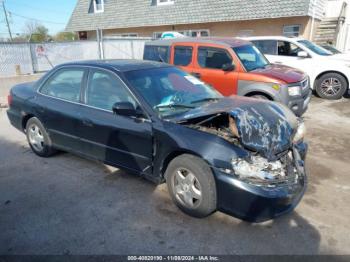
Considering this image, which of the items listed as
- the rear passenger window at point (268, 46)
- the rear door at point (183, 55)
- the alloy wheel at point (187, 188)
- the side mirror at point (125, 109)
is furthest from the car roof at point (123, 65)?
the rear passenger window at point (268, 46)

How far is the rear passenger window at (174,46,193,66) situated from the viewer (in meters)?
7.04

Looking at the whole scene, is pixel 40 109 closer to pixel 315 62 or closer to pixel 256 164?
pixel 256 164

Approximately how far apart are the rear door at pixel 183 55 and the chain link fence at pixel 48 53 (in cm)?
614

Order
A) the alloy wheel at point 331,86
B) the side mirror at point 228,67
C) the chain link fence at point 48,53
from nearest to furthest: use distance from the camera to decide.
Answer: the side mirror at point 228,67 → the alloy wheel at point 331,86 → the chain link fence at point 48,53

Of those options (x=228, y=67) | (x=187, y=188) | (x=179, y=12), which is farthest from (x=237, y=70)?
(x=179, y=12)

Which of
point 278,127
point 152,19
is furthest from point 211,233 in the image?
point 152,19

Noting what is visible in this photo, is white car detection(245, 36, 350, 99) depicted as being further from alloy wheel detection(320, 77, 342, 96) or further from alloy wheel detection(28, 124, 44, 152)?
alloy wheel detection(28, 124, 44, 152)

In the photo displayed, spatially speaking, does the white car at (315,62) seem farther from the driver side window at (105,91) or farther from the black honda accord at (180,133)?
the driver side window at (105,91)

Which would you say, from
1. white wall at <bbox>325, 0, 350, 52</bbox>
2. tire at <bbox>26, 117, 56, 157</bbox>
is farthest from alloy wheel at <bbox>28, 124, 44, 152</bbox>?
white wall at <bbox>325, 0, 350, 52</bbox>

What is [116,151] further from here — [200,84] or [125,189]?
[200,84]

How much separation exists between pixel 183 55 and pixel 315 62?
4.25 meters

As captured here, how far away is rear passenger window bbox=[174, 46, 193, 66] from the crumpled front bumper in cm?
476

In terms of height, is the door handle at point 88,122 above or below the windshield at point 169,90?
below

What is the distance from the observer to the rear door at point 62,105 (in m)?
4.02
